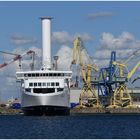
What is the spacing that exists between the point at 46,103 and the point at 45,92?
11.4 feet

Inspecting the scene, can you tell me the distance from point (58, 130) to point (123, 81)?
93.4 metres

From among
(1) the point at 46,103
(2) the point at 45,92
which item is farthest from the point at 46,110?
(2) the point at 45,92

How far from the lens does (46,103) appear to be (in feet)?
409

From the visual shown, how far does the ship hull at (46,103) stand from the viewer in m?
125

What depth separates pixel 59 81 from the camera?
424 ft

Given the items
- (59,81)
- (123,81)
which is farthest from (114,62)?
(59,81)

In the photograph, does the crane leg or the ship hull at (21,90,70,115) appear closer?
the ship hull at (21,90,70,115)

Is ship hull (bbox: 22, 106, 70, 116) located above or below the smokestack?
below

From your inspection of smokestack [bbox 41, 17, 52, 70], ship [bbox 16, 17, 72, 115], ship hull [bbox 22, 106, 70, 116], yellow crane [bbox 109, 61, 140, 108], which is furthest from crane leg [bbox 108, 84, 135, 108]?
ship hull [bbox 22, 106, 70, 116]

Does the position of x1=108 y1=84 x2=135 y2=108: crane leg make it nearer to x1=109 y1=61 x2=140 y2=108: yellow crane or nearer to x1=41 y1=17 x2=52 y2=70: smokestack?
x1=109 y1=61 x2=140 y2=108: yellow crane

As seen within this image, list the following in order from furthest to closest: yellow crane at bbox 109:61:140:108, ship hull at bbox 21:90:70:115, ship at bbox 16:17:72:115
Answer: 1. yellow crane at bbox 109:61:140:108
2. ship at bbox 16:17:72:115
3. ship hull at bbox 21:90:70:115

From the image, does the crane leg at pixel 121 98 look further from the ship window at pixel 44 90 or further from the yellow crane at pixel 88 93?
the ship window at pixel 44 90

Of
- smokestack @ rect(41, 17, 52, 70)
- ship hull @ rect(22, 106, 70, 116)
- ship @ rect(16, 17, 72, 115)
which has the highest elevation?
smokestack @ rect(41, 17, 52, 70)

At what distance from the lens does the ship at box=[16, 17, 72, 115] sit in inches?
4948
